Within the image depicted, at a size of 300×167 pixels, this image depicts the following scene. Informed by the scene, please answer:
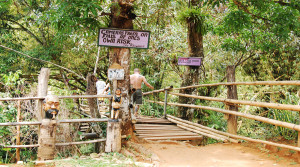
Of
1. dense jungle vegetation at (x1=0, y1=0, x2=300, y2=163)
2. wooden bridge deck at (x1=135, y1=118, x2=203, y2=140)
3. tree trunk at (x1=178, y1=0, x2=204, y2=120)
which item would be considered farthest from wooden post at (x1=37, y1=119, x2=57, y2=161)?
tree trunk at (x1=178, y1=0, x2=204, y2=120)

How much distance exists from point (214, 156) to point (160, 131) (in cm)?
194

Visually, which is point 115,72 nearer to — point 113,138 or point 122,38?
point 122,38

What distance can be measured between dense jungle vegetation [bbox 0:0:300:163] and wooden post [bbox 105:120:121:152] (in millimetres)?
1580

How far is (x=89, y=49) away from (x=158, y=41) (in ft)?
8.79

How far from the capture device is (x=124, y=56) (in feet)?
15.6

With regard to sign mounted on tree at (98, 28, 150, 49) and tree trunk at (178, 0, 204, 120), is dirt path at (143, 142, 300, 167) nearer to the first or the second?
sign mounted on tree at (98, 28, 150, 49)

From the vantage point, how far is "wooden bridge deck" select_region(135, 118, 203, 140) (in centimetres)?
563

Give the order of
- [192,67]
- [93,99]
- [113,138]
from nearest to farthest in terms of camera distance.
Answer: [113,138]
[93,99]
[192,67]

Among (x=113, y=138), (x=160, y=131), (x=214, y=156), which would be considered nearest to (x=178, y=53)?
(x=160, y=131)

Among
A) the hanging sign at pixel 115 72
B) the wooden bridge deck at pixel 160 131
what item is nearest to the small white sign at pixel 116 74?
the hanging sign at pixel 115 72

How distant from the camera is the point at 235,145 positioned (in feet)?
16.3

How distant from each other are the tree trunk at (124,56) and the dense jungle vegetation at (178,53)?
20 cm

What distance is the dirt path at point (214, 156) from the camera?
12.7 ft

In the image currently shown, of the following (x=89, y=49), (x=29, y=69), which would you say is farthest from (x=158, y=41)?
(x=29, y=69)
